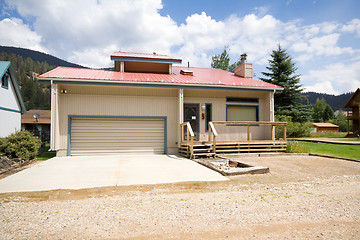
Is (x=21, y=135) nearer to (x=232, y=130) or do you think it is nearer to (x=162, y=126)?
(x=162, y=126)

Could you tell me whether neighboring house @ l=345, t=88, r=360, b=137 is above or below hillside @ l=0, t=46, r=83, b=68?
below

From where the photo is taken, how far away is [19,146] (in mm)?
8773

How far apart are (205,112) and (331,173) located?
6.30 m

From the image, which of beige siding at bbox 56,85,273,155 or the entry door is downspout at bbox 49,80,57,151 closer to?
beige siding at bbox 56,85,273,155

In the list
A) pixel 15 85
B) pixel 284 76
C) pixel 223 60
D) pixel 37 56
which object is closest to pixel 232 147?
pixel 15 85

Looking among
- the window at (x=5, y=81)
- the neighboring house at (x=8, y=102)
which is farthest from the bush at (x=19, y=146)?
the window at (x=5, y=81)

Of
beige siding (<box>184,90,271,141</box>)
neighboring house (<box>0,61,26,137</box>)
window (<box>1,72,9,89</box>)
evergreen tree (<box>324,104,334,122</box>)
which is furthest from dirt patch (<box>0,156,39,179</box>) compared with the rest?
evergreen tree (<box>324,104,334,122</box>)

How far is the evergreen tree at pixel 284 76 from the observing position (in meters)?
25.5

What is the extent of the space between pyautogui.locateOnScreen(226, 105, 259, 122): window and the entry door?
166 centimetres

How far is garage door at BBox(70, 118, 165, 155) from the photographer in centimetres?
1030

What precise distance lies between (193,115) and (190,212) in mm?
8277

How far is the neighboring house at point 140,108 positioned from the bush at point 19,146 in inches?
33.7

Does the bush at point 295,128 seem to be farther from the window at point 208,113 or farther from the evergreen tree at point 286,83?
the window at point 208,113

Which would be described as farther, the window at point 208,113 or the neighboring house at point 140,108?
the window at point 208,113
